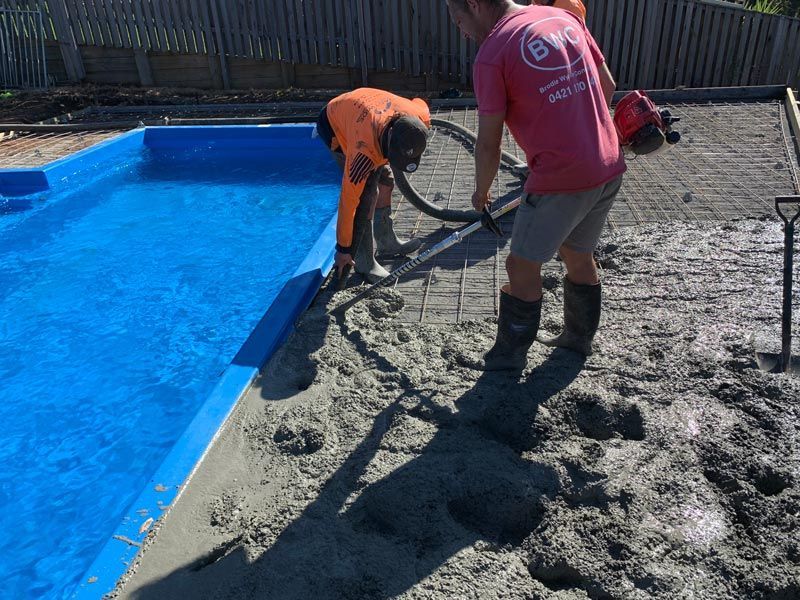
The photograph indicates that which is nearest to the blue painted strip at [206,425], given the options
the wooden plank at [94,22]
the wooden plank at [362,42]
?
the wooden plank at [362,42]

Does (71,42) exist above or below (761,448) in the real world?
above

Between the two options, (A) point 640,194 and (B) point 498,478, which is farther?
(A) point 640,194

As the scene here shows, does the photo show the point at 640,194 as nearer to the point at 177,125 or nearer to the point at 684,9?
the point at 684,9

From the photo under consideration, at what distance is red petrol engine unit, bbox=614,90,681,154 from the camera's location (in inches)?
99.1

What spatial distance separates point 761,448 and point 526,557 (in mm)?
902

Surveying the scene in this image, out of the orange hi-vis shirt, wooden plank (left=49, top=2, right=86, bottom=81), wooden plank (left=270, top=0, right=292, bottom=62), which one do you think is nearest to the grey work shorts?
the orange hi-vis shirt

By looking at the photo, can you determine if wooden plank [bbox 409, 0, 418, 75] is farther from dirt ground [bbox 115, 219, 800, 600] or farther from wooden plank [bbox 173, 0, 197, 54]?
dirt ground [bbox 115, 219, 800, 600]

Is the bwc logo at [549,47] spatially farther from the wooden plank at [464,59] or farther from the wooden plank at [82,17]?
the wooden plank at [82,17]

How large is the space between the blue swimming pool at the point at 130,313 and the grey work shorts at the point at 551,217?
1322 mm

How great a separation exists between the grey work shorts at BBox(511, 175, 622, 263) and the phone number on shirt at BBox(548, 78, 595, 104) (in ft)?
1.08

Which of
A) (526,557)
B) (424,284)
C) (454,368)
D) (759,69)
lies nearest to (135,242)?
(424,284)

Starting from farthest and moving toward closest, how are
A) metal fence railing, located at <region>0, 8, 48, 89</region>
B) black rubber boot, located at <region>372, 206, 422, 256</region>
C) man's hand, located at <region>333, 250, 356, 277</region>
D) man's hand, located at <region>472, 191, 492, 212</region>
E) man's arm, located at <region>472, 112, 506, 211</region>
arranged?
metal fence railing, located at <region>0, 8, 48, 89</region>
black rubber boot, located at <region>372, 206, 422, 256</region>
man's hand, located at <region>333, 250, 356, 277</region>
man's hand, located at <region>472, 191, 492, 212</region>
man's arm, located at <region>472, 112, 506, 211</region>

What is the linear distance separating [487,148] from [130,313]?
9.52 feet

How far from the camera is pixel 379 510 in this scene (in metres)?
2.00
